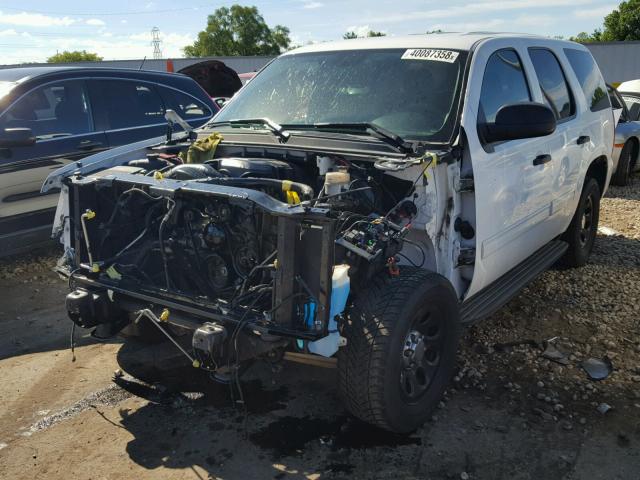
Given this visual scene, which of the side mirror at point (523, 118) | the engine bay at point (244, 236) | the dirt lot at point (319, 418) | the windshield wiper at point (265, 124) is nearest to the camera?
the engine bay at point (244, 236)

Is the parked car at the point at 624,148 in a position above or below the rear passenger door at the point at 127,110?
below

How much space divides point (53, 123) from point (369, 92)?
3491 millimetres

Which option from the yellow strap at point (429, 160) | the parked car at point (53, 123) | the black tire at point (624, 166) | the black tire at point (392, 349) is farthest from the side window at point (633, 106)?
the black tire at point (392, 349)

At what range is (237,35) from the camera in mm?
77188

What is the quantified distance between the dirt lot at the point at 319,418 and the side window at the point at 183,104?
10.4 feet

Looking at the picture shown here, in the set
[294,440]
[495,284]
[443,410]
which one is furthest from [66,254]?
[495,284]

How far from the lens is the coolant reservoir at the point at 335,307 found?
275 cm

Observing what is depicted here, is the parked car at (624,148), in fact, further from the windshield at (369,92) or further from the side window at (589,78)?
the windshield at (369,92)

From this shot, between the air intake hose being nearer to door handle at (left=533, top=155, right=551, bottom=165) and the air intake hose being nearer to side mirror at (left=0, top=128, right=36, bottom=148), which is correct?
door handle at (left=533, top=155, right=551, bottom=165)

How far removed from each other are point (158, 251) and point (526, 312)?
9.59 feet

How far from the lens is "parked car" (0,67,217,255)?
5332 mm

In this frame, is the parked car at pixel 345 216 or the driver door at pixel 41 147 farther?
the driver door at pixel 41 147

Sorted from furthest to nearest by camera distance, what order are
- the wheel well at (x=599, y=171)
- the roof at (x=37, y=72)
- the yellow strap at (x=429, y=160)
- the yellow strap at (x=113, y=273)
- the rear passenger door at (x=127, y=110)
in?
the rear passenger door at (x=127, y=110), the roof at (x=37, y=72), the wheel well at (x=599, y=171), the yellow strap at (x=113, y=273), the yellow strap at (x=429, y=160)

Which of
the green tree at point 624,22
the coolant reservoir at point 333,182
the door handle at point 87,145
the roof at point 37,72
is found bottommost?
the door handle at point 87,145
